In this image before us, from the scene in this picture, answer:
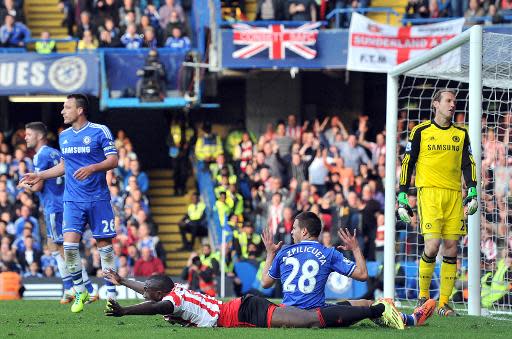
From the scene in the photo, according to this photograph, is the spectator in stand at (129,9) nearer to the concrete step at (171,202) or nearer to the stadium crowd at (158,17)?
the stadium crowd at (158,17)

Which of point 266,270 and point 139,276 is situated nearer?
point 266,270

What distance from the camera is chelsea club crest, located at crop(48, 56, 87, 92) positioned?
80.3 ft

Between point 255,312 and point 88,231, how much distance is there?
507 inches

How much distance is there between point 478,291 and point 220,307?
12.4ft

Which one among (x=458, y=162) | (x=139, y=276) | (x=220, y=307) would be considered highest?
(x=458, y=162)

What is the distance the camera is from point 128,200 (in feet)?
76.3

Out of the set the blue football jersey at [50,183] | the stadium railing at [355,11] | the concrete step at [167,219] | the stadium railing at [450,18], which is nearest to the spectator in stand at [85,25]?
the concrete step at [167,219]

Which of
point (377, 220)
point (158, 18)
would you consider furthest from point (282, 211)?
point (158, 18)

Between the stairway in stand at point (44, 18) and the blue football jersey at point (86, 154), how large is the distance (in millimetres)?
14548

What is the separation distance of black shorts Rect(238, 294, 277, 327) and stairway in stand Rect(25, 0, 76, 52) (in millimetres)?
17676

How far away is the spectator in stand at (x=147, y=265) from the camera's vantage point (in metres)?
21.2

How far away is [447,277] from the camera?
1301cm

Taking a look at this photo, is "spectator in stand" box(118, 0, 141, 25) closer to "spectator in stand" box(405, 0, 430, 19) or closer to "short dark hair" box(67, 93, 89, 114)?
"spectator in stand" box(405, 0, 430, 19)

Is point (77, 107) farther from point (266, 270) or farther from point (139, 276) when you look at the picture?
point (139, 276)
